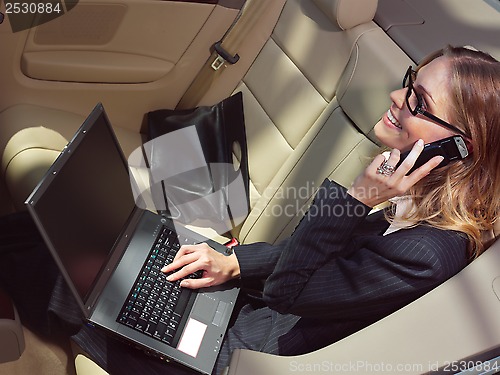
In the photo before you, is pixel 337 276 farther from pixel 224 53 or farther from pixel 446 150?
pixel 224 53

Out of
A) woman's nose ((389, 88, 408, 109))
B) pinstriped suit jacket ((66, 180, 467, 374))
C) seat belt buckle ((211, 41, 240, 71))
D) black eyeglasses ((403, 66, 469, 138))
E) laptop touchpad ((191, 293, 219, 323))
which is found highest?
black eyeglasses ((403, 66, 469, 138))

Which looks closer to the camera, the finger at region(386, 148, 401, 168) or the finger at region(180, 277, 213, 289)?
the finger at region(386, 148, 401, 168)

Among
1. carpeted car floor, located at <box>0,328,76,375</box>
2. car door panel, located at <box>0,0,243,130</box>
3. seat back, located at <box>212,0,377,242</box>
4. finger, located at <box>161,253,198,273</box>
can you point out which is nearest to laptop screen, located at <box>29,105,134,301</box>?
finger, located at <box>161,253,198,273</box>

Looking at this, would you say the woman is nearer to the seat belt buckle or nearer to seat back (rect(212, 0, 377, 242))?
seat back (rect(212, 0, 377, 242))

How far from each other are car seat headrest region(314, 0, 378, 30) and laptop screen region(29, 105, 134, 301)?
692 mm

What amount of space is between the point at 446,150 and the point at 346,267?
293 mm

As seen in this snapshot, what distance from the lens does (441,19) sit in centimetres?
188

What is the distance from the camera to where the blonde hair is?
1.20 metres

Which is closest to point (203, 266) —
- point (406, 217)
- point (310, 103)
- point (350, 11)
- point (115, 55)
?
point (406, 217)

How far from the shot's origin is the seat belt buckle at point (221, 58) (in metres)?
2.07

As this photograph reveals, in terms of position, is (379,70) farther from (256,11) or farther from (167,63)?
(167,63)

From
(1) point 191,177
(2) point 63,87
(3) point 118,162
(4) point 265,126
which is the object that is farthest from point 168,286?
(2) point 63,87

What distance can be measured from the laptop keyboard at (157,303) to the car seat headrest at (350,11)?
0.78 meters

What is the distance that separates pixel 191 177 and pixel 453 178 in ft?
3.05
